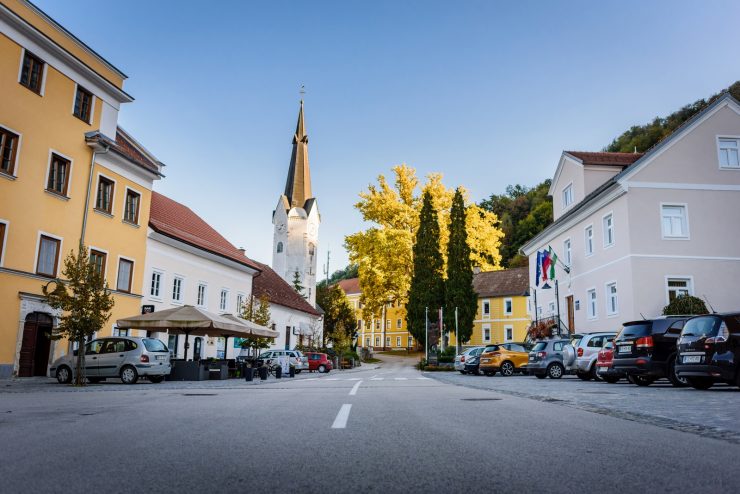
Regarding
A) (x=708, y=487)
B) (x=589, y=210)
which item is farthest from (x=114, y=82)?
(x=708, y=487)

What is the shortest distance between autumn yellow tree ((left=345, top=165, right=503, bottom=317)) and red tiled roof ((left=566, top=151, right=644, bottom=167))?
18.9 metres

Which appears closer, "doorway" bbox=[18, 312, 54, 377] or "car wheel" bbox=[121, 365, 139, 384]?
"car wheel" bbox=[121, 365, 139, 384]

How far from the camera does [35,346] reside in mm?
23828

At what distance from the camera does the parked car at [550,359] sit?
23.6m

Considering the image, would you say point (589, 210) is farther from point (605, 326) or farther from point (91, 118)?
point (91, 118)

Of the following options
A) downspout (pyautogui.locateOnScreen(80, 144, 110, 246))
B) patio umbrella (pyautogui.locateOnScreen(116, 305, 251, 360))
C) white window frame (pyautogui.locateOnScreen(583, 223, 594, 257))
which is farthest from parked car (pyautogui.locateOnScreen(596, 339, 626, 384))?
downspout (pyautogui.locateOnScreen(80, 144, 110, 246))

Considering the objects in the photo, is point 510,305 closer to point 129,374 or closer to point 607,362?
point 607,362

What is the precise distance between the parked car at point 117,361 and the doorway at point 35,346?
2141 millimetres

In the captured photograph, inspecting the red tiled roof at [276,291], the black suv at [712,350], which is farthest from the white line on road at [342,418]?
the red tiled roof at [276,291]

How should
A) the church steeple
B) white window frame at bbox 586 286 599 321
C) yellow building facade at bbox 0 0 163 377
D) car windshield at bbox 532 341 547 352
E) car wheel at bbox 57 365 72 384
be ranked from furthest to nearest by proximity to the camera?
the church steeple → white window frame at bbox 586 286 599 321 → car windshield at bbox 532 341 547 352 → yellow building facade at bbox 0 0 163 377 → car wheel at bbox 57 365 72 384

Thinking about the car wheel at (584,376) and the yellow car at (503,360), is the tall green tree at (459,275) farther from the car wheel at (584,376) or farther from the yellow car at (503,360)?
the car wheel at (584,376)

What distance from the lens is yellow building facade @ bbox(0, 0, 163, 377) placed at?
22.9 meters

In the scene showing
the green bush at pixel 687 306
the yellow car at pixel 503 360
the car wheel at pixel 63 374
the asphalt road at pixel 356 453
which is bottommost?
the car wheel at pixel 63 374

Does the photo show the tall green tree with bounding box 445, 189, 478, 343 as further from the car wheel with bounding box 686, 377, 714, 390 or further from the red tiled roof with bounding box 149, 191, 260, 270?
the car wheel with bounding box 686, 377, 714, 390
